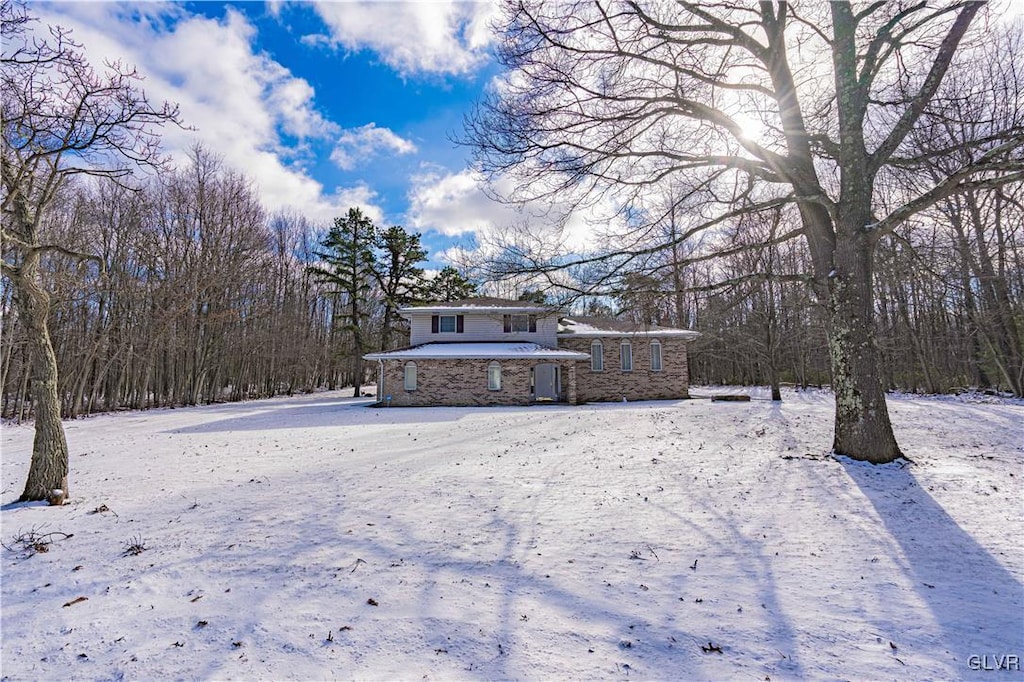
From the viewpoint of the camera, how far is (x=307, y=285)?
113ft

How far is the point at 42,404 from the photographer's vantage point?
5555mm

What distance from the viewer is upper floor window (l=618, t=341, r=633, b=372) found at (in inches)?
869

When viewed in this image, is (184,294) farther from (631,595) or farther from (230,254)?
(631,595)

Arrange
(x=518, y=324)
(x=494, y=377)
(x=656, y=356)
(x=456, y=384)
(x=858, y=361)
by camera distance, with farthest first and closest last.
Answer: (x=518, y=324) → (x=656, y=356) → (x=494, y=377) → (x=456, y=384) → (x=858, y=361)

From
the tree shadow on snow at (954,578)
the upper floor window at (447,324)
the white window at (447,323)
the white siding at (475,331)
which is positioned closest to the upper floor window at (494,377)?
the white siding at (475,331)

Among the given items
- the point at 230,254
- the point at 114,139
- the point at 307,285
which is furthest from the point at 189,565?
the point at 307,285

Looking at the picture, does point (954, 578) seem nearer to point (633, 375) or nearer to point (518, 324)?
point (633, 375)

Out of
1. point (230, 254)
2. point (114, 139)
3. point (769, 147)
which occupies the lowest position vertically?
point (114, 139)

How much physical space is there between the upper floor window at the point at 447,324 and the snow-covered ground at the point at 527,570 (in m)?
15.2

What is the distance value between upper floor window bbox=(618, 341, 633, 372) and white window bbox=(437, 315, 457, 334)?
8.58 m

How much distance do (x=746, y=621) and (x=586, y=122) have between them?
674 centimetres

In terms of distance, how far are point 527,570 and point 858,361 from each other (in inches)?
246

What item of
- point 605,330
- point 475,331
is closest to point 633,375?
point 605,330

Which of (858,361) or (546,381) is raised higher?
(858,361)
